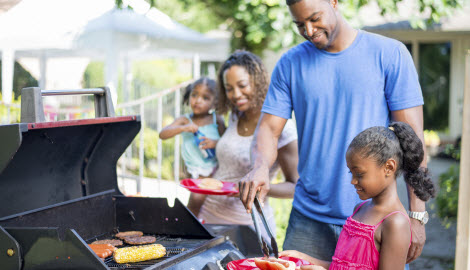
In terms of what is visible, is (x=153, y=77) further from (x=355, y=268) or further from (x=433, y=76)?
(x=355, y=268)

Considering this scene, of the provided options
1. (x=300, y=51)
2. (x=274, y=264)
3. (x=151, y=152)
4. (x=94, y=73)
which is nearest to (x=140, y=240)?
(x=274, y=264)

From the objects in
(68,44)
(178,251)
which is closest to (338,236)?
(178,251)

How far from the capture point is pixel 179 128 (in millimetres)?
Result: 4215

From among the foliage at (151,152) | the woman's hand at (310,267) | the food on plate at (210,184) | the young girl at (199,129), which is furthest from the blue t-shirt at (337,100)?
the foliage at (151,152)

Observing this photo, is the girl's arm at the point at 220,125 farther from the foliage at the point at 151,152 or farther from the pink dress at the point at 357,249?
the foliage at the point at 151,152

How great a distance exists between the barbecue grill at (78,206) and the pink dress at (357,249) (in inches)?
21.4

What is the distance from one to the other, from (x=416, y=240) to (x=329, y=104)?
72 centimetres

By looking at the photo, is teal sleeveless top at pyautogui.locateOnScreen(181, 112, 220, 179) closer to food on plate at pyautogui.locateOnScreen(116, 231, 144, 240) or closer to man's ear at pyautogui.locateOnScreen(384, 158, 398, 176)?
food on plate at pyautogui.locateOnScreen(116, 231, 144, 240)

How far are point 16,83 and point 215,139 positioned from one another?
47.3 ft

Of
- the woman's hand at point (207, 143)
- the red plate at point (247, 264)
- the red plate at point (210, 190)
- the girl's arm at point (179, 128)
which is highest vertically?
the girl's arm at point (179, 128)

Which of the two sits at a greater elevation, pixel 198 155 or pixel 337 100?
pixel 337 100

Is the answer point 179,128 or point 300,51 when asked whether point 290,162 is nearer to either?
point 300,51

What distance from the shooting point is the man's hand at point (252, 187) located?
2.36 metres

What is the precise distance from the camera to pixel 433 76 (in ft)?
49.0
